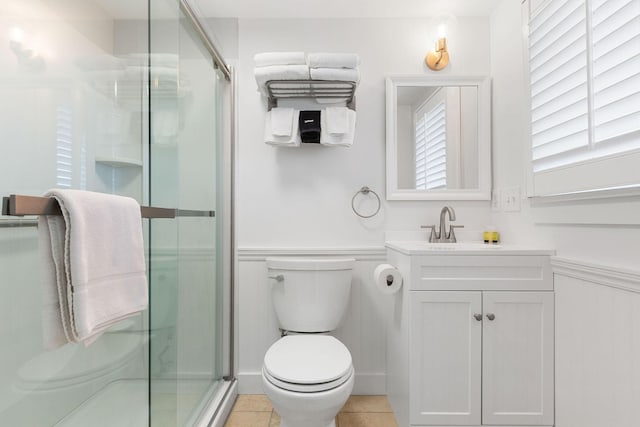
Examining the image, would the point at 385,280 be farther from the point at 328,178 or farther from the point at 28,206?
the point at 28,206

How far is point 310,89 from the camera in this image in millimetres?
1836

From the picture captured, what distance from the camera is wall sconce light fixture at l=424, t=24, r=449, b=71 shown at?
1.96 metres

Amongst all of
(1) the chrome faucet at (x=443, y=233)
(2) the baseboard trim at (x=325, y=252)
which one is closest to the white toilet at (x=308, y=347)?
(2) the baseboard trim at (x=325, y=252)

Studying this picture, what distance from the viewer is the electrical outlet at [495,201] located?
1934mm

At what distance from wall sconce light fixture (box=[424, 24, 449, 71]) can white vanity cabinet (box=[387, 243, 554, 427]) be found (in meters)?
1.11

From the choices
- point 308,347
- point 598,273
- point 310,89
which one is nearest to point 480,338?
point 598,273

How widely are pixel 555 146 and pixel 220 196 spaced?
5.27ft

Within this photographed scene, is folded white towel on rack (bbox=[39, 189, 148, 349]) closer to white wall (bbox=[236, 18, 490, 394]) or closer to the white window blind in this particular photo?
white wall (bbox=[236, 18, 490, 394])

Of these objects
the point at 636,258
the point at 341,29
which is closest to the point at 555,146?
the point at 636,258

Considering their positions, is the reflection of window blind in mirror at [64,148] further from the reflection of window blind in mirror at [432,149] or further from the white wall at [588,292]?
the white wall at [588,292]

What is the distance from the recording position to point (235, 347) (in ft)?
6.64

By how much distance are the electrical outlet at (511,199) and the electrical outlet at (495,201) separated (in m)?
0.04

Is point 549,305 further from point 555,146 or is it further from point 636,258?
point 555,146

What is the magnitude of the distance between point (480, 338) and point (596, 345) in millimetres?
393
